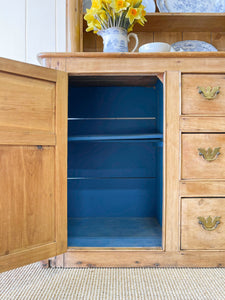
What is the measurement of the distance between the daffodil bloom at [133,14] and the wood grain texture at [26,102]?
50 cm

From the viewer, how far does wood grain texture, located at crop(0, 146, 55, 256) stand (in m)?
0.97

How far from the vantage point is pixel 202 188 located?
112cm

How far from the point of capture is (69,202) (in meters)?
1.59

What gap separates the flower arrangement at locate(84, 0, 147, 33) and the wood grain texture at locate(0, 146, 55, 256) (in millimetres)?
683

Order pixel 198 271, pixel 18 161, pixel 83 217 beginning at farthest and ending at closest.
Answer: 1. pixel 83 217
2. pixel 198 271
3. pixel 18 161

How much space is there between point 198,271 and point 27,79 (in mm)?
1051

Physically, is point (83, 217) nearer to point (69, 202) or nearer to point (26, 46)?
point (69, 202)

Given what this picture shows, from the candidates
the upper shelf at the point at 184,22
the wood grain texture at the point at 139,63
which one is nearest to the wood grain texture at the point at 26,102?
the wood grain texture at the point at 139,63

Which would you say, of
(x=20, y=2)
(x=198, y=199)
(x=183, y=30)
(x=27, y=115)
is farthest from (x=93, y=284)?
(x=20, y=2)

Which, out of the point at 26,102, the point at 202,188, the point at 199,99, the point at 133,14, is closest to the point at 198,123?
the point at 199,99

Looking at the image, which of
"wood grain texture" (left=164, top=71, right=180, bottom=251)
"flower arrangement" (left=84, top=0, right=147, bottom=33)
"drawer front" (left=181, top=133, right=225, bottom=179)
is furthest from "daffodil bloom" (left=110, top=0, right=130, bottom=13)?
"drawer front" (left=181, top=133, right=225, bottom=179)

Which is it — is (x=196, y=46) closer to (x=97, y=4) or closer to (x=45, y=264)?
(x=97, y=4)

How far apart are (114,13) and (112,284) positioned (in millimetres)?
1183

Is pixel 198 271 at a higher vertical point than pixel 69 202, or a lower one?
lower
